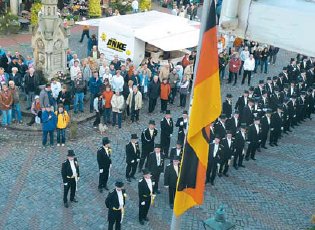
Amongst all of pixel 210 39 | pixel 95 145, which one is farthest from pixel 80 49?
pixel 210 39

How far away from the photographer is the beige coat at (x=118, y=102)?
14695 millimetres

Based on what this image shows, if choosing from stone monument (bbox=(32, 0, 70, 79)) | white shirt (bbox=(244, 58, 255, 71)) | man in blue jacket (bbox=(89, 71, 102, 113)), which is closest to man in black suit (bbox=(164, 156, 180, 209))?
man in blue jacket (bbox=(89, 71, 102, 113))

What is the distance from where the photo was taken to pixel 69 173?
10.4 meters

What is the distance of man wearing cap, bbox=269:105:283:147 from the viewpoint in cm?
1475

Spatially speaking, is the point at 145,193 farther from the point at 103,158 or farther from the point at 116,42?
the point at 116,42

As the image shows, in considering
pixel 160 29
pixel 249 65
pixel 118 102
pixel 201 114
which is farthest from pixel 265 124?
pixel 201 114

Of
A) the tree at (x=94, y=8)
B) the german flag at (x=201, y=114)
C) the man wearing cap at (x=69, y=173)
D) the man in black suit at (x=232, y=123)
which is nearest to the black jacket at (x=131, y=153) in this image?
the man wearing cap at (x=69, y=173)

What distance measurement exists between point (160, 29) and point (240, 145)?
8.48 metres

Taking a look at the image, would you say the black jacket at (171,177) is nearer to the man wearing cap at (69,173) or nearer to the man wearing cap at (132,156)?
the man wearing cap at (132,156)

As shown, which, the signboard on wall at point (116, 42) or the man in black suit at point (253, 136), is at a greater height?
the signboard on wall at point (116, 42)

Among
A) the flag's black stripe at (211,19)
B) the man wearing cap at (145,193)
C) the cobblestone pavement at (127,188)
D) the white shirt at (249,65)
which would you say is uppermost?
the flag's black stripe at (211,19)

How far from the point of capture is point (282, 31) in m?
4.72

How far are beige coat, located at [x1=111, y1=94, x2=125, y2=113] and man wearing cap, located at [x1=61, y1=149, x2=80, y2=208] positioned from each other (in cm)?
440

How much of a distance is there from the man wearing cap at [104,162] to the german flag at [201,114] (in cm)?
489
